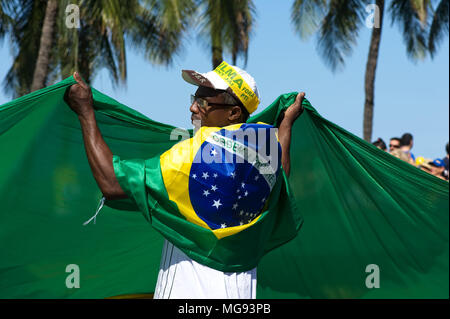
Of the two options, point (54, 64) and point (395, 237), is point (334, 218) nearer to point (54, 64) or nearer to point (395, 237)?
point (395, 237)

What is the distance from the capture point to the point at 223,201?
297 centimetres

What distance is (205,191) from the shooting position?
295 cm

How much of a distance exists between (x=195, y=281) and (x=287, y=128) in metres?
1.00

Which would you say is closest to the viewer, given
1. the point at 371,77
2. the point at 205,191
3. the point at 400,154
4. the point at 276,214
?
the point at 205,191

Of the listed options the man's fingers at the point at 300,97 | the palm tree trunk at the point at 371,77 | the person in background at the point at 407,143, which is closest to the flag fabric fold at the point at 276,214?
the man's fingers at the point at 300,97

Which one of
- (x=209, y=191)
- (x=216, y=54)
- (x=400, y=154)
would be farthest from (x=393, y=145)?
(x=216, y=54)

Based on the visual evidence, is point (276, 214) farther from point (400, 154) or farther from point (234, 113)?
point (400, 154)

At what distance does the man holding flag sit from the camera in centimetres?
286

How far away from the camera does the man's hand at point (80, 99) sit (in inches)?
118

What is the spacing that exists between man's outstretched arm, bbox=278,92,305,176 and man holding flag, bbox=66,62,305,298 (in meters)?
0.14

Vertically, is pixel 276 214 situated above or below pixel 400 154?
below

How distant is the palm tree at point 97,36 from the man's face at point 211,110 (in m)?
9.22

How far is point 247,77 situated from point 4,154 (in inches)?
60.9
